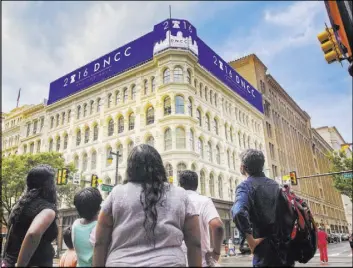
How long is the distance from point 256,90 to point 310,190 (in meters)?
24.6

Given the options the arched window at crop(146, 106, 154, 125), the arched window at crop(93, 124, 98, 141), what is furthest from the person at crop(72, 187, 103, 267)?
the arched window at crop(93, 124, 98, 141)

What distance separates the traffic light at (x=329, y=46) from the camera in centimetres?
872

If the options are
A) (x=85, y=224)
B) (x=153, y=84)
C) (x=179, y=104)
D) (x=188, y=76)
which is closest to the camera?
(x=85, y=224)

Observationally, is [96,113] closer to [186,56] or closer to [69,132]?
[69,132]

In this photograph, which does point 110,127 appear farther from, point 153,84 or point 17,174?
point 17,174

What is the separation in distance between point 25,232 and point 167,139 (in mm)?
23379

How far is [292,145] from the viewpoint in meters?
52.8

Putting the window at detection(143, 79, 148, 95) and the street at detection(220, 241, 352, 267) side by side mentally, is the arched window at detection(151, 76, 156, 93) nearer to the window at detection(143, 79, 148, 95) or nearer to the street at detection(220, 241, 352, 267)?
the window at detection(143, 79, 148, 95)

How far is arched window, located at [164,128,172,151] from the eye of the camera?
26.0 m

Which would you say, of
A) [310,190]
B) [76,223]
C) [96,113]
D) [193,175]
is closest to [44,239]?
[76,223]

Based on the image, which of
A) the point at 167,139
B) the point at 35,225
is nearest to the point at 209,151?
the point at 167,139

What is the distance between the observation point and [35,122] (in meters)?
39.2

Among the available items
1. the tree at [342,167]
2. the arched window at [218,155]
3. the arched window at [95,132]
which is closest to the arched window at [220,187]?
the arched window at [218,155]

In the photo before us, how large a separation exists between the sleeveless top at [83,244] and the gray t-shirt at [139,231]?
869 millimetres
